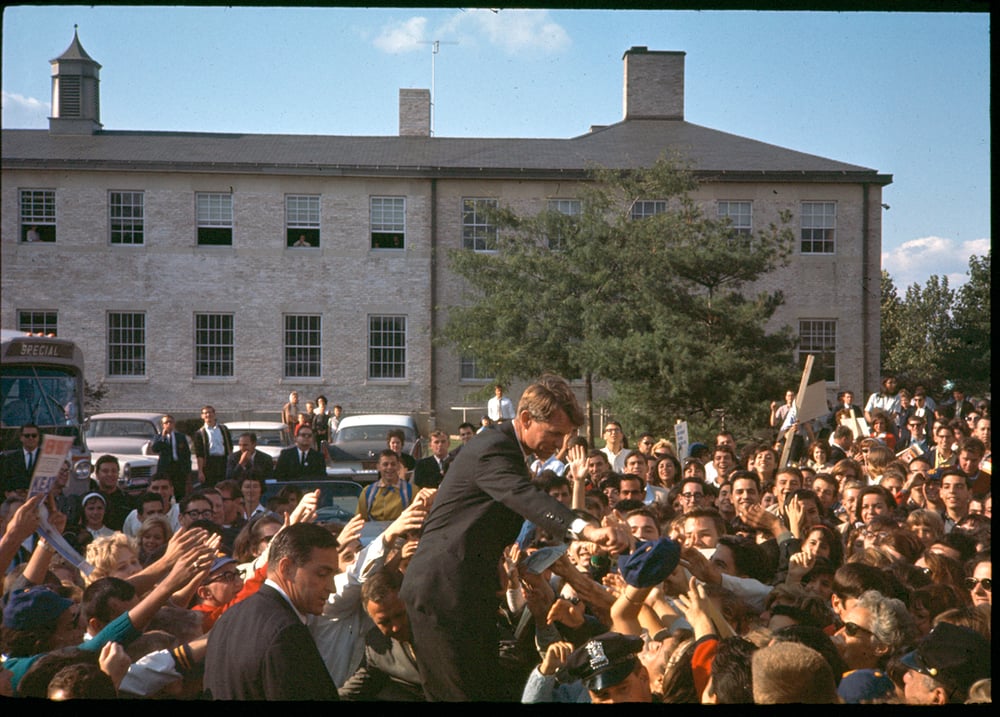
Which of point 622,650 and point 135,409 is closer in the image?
point 622,650

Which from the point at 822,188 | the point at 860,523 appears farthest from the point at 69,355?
the point at 822,188

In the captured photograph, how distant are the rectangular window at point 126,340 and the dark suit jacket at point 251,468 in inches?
356

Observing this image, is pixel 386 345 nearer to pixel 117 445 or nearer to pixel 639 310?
pixel 117 445

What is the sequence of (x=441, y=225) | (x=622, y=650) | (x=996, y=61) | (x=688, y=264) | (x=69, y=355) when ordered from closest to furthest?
(x=622, y=650) → (x=996, y=61) → (x=69, y=355) → (x=688, y=264) → (x=441, y=225)

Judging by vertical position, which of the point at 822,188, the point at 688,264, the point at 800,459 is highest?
the point at 822,188

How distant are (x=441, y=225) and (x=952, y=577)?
53.8 ft

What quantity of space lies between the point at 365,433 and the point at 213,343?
6.59 meters

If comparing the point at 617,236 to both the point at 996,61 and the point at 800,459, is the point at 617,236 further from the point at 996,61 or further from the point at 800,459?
the point at 996,61

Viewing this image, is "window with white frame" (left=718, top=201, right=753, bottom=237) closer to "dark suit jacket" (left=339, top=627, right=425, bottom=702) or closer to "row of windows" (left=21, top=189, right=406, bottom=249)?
"row of windows" (left=21, top=189, right=406, bottom=249)

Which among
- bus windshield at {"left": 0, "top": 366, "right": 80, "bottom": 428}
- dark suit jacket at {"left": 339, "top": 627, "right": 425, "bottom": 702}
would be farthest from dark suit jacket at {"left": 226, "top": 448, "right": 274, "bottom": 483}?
dark suit jacket at {"left": 339, "top": 627, "right": 425, "bottom": 702}

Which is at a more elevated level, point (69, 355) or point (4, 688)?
point (69, 355)

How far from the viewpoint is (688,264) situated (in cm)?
1627

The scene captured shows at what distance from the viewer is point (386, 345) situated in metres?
22.6

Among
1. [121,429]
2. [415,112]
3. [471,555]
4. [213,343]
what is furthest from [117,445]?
[471,555]
